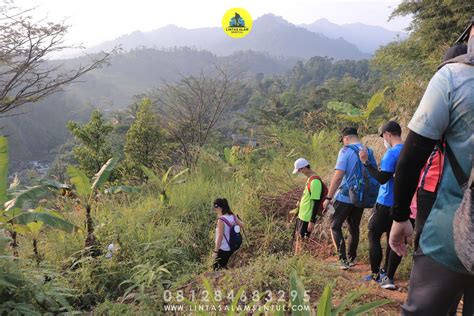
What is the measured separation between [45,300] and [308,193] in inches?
104

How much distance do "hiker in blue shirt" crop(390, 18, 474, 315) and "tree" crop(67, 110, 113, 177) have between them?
11.1 meters

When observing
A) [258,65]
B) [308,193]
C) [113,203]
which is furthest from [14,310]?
[258,65]

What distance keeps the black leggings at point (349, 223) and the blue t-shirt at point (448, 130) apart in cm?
245

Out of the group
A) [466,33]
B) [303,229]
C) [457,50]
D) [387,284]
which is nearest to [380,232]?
[387,284]

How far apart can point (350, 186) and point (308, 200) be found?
593mm

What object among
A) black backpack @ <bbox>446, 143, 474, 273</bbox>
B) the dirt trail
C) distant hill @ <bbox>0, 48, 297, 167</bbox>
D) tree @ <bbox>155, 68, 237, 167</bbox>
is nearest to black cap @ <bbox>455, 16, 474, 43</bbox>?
black backpack @ <bbox>446, 143, 474, 273</bbox>

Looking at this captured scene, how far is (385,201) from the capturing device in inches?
118

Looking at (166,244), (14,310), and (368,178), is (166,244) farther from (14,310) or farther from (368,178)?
(368,178)

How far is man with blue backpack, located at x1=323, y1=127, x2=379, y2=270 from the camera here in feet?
11.6

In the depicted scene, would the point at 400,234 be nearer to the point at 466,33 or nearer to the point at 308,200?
the point at 466,33

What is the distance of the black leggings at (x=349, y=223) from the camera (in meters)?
3.67

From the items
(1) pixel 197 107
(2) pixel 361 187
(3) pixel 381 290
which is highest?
(1) pixel 197 107

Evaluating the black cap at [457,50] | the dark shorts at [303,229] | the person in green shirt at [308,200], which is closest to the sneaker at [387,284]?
the person in green shirt at [308,200]

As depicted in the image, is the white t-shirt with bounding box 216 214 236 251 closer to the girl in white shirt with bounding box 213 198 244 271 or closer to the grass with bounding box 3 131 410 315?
the girl in white shirt with bounding box 213 198 244 271
